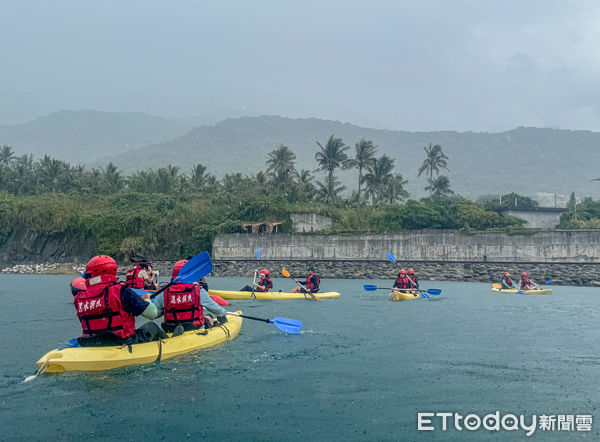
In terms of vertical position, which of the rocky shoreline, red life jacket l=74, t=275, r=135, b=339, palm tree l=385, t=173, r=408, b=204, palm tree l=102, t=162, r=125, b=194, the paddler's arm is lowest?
the rocky shoreline

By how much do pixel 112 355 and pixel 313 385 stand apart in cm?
330

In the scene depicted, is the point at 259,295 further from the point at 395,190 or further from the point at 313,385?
the point at 395,190

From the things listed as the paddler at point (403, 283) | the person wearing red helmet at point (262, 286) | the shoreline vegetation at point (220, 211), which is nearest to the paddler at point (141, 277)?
the person wearing red helmet at point (262, 286)

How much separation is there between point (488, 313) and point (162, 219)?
43.6 m

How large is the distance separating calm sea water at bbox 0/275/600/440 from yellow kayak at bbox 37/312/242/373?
0.52 ft

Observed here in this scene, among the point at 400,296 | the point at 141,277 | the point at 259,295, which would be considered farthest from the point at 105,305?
the point at 400,296

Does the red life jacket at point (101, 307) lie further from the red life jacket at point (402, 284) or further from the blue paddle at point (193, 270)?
the red life jacket at point (402, 284)

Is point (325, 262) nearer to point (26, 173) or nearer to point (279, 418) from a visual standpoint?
point (279, 418)

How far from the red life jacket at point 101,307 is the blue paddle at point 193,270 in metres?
1.45

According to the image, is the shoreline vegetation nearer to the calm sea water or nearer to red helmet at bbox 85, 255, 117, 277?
the calm sea water

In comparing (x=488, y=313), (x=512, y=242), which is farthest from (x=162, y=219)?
(x=488, y=313)

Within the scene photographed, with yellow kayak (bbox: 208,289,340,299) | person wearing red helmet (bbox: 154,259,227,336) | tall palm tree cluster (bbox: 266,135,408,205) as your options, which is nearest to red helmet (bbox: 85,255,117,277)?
person wearing red helmet (bbox: 154,259,227,336)

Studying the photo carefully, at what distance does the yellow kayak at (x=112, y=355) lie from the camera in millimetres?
8594

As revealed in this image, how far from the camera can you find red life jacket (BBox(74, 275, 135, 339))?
331 inches
